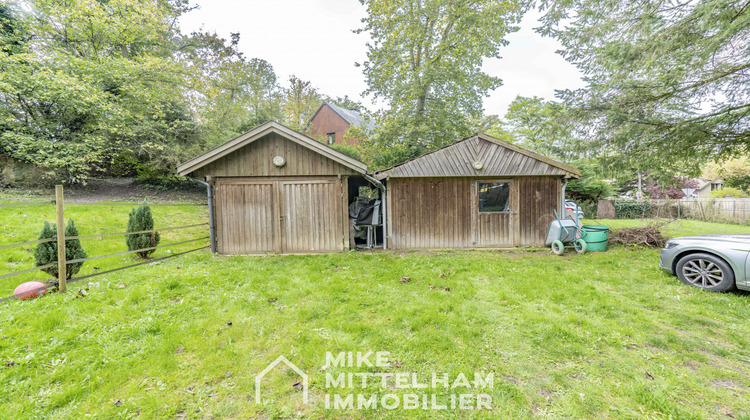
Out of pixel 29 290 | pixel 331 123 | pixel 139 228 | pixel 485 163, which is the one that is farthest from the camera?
Result: pixel 331 123

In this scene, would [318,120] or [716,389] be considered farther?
[318,120]

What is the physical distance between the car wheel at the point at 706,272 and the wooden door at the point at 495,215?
→ 3.74m

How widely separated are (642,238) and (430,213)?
6.35 metres

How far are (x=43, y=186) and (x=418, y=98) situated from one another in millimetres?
17687

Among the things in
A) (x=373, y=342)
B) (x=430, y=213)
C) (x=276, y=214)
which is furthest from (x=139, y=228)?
(x=430, y=213)

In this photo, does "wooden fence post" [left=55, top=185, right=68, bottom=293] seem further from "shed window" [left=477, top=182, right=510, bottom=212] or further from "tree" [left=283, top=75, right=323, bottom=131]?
"tree" [left=283, top=75, right=323, bottom=131]

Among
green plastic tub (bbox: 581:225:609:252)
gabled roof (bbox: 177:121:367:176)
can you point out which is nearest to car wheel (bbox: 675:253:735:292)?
green plastic tub (bbox: 581:225:609:252)

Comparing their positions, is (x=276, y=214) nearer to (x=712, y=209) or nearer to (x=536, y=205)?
(x=536, y=205)

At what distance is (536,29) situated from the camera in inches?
331

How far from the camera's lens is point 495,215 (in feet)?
27.5

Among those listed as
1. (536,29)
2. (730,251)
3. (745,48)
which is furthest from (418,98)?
(730,251)

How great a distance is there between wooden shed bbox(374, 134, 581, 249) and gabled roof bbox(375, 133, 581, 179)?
0.16 m

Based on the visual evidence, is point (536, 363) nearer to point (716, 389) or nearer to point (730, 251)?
point (716, 389)

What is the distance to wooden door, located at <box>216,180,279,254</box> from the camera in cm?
749
